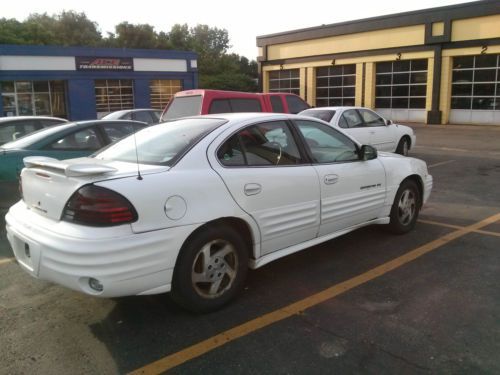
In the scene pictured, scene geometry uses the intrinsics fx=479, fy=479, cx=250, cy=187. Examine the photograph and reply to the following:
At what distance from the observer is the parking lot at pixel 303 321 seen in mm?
3111

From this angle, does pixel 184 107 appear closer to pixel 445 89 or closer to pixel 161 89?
pixel 445 89

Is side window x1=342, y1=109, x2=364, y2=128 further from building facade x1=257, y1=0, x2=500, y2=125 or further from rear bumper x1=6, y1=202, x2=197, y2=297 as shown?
building facade x1=257, y1=0, x2=500, y2=125

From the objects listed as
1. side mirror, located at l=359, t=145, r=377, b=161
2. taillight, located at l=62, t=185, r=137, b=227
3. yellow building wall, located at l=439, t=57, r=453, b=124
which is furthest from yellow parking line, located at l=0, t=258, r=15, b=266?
yellow building wall, located at l=439, t=57, r=453, b=124

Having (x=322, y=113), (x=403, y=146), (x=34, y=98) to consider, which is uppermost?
(x=34, y=98)

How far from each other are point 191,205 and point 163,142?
0.86 m

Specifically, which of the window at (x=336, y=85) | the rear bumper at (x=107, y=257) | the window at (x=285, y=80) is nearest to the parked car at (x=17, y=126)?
the rear bumper at (x=107, y=257)

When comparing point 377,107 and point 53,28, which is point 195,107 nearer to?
point 377,107

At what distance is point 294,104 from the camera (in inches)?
492

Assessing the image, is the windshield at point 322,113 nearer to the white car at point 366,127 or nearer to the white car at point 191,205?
the white car at point 366,127

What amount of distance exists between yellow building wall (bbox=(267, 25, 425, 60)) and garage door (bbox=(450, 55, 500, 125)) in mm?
2891

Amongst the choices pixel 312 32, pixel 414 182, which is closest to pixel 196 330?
pixel 414 182

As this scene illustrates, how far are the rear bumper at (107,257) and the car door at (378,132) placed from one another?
29.8 ft

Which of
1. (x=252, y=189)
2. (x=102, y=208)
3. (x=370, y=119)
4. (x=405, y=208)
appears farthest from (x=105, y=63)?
(x=102, y=208)

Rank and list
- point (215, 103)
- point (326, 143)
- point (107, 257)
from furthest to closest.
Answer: point (215, 103) → point (326, 143) → point (107, 257)
